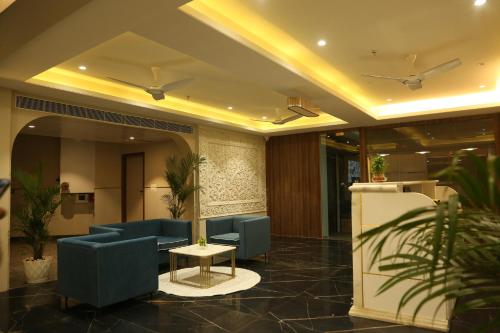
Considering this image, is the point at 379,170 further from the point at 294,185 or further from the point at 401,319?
the point at 294,185

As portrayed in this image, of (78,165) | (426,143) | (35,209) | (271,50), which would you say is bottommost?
(35,209)

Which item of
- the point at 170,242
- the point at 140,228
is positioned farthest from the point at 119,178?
the point at 170,242

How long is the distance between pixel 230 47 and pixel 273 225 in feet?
23.7

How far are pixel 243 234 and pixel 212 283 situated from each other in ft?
4.11

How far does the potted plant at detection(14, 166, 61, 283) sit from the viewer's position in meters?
5.31

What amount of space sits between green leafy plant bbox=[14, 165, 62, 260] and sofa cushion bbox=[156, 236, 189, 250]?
175cm

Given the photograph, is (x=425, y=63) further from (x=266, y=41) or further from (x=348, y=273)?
(x=348, y=273)

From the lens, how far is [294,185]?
10.1 m

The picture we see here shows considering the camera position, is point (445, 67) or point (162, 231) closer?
point (445, 67)

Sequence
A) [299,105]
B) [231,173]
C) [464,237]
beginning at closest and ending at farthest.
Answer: [464,237]
[299,105]
[231,173]

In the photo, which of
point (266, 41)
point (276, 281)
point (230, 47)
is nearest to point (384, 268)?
point (230, 47)

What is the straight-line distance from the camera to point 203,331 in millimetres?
3635

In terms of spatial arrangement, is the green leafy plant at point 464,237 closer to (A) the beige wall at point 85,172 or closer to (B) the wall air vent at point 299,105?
(B) the wall air vent at point 299,105

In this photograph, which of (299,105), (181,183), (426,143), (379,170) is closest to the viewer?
(379,170)
